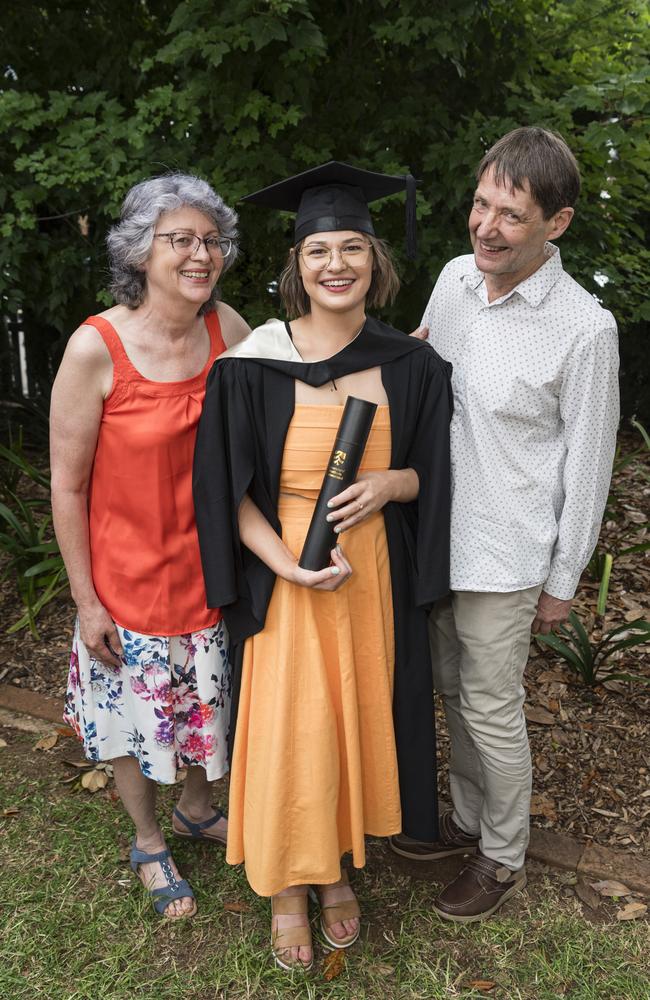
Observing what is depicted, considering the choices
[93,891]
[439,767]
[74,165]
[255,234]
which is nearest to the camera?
[93,891]

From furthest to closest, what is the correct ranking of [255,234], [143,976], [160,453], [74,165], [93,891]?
[255,234] < [74,165] < [93,891] < [143,976] < [160,453]

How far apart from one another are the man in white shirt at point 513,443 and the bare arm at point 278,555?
1.47 ft

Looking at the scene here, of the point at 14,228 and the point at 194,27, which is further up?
the point at 194,27

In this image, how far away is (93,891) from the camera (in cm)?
290

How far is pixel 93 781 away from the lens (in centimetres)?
344

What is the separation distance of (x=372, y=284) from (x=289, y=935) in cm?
194

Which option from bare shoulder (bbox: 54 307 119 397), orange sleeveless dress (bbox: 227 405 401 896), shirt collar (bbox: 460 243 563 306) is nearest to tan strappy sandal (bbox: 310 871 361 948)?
orange sleeveless dress (bbox: 227 405 401 896)

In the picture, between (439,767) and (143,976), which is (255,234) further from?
(143,976)

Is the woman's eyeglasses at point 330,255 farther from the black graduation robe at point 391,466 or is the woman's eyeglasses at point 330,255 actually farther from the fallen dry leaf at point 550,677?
the fallen dry leaf at point 550,677

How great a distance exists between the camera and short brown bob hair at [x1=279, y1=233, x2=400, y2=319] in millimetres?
2342

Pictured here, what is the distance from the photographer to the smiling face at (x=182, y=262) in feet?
7.66

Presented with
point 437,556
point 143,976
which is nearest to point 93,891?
point 143,976

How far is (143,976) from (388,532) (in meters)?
1.51

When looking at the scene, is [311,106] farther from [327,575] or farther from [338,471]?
[327,575]
